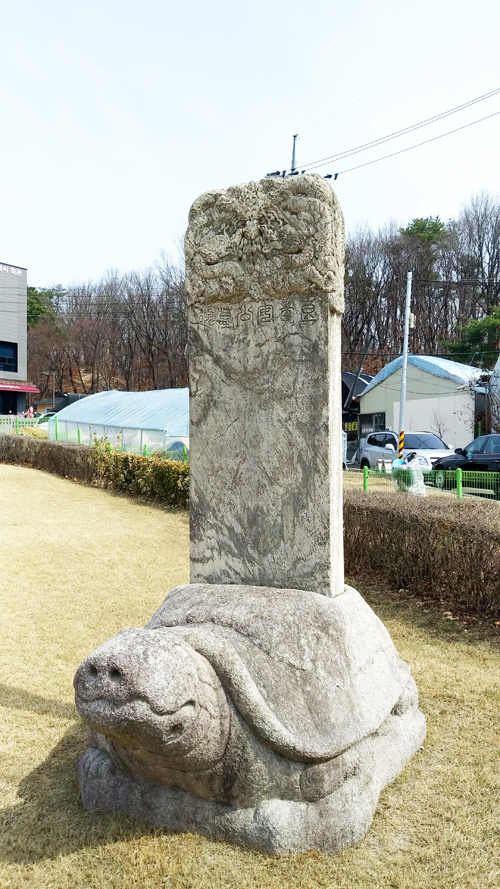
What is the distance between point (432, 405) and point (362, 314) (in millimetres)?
20253

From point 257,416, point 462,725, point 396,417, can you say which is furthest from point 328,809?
point 396,417

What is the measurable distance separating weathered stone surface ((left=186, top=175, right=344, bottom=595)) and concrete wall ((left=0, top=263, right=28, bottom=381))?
4072cm

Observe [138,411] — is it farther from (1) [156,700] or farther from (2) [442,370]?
(1) [156,700]

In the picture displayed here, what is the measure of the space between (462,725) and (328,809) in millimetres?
1538

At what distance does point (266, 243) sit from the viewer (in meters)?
3.44

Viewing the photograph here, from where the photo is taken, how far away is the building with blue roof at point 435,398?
22359 millimetres

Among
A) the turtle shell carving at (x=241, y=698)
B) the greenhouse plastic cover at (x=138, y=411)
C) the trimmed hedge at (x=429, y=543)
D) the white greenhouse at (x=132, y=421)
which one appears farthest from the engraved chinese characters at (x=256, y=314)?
the greenhouse plastic cover at (x=138, y=411)

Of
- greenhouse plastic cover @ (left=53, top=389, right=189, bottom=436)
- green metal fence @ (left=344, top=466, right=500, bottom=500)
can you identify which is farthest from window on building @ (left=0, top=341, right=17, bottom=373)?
green metal fence @ (left=344, top=466, right=500, bottom=500)

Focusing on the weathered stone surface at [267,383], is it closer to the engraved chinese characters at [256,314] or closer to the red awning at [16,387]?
the engraved chinese characters at [256,314]

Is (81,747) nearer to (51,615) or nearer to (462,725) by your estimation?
(462,725)

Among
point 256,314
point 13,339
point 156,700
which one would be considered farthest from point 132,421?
point 13,339

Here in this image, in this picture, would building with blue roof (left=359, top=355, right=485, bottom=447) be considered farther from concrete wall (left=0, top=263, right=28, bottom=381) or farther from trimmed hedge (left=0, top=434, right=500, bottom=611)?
concrete wall (left=0, top=263, right=28, bottom=381)

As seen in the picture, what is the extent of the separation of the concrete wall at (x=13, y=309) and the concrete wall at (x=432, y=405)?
2594 centimetres

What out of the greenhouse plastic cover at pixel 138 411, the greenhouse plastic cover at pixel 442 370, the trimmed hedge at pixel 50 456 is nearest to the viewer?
the trimmed hedge at pixel 50 456
